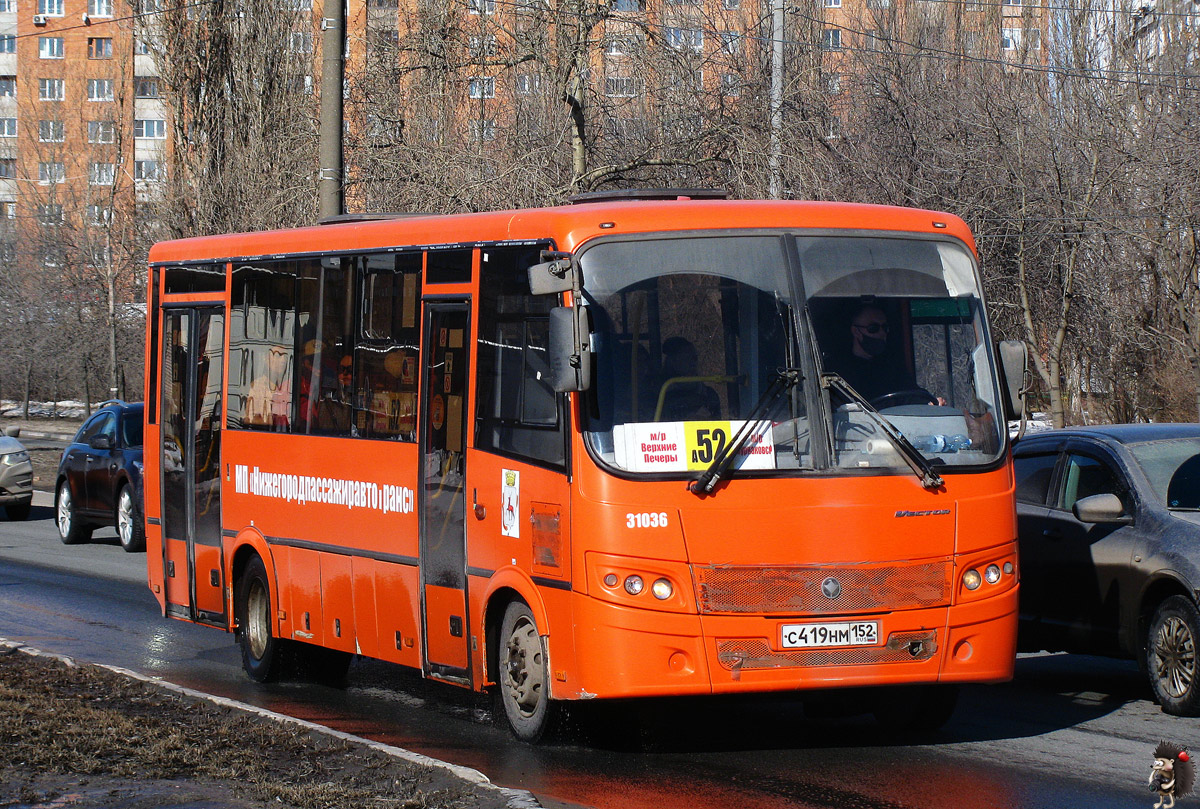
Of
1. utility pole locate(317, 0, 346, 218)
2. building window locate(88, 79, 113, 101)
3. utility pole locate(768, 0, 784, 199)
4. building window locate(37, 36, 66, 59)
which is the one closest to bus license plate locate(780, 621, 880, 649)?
utility pole locate(317, 0, 346, 218)

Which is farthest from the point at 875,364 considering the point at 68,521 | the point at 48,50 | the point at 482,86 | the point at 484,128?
the point at 48,50

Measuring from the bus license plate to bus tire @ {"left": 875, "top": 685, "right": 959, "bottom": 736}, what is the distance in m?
1.03

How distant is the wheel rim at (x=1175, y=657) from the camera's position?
8852mm

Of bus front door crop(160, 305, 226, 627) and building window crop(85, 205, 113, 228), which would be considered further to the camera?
building window crop(85, 205, 113, 228)

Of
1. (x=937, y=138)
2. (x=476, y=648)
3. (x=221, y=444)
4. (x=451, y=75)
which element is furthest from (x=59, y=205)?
(x=476, y=648)

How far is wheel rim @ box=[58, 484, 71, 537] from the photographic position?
21516mm

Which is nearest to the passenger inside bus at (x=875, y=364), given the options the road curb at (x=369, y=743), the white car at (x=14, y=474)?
the road curb at (x=369, y=743)

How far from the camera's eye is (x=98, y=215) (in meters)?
56.3

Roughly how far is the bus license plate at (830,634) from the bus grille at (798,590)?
6 cm

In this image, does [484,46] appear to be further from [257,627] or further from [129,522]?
[257,627]

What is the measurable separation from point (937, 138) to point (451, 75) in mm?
7343

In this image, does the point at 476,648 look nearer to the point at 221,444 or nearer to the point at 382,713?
the point at 382,713

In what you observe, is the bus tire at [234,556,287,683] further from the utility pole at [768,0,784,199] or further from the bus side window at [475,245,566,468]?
the utility pole at [768,0,784,199]

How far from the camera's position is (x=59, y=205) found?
58.6 metres
